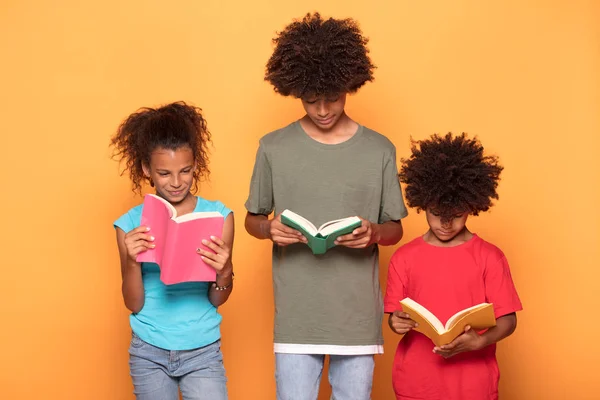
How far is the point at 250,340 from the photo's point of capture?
183 inches

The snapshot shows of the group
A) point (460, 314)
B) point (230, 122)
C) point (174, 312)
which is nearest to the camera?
point (460, 314)

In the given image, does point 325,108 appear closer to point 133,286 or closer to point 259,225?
point 259,225

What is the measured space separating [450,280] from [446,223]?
0.66ft

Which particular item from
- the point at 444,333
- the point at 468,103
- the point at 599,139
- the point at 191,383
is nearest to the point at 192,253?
the point at 191,383

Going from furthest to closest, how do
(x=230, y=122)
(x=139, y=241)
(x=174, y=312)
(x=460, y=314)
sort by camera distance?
(x=230, y=122), (x=174, y=312), (x=139, y=241), (x=460, y=314)

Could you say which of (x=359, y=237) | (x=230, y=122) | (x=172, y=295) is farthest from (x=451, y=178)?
(x=230, y=122)

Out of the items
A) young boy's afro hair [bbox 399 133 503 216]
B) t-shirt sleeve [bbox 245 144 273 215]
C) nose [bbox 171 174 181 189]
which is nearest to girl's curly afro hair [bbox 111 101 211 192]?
nose [bbox 171 174 181 189]

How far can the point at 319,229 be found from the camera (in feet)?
10.9

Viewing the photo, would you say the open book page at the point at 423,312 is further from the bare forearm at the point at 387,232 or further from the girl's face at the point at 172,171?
the girl's face at the point at 172,171

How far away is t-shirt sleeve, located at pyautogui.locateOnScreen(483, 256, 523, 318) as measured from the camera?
340 cm

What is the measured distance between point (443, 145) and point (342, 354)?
837 millimetres

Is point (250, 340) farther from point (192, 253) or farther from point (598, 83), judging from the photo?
point (598, 83)

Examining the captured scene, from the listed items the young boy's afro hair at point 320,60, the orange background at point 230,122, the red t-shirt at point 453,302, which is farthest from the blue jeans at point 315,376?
the orange background at point 230,122

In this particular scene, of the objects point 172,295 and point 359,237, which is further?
point 172,295
